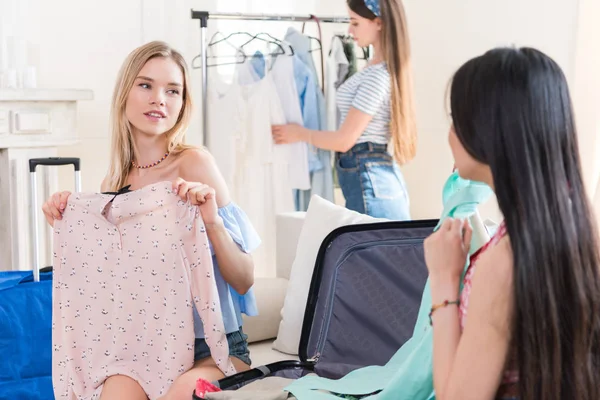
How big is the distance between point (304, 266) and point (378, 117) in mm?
1096

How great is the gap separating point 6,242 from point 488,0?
231 cm

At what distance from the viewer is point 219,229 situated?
1826 mm

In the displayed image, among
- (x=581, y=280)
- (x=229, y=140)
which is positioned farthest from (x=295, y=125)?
(x=581, y=280)

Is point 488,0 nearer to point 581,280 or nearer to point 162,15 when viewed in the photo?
point 162,15

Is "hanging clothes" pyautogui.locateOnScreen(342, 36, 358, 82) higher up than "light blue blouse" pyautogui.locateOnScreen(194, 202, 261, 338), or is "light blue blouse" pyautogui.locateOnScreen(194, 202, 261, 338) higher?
"hanging clothes" pyautogui.locateOnScreen(342, 36, 358, 82)

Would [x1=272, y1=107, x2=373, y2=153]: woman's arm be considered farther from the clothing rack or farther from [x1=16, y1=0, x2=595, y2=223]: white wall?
[x1=16, y1=0, x2=595, y2=223]: white wall

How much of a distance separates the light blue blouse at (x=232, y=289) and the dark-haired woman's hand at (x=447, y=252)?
71cm

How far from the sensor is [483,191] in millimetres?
1395

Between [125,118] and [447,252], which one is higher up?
[125,118]

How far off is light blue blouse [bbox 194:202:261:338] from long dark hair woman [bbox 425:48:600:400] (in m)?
0.75

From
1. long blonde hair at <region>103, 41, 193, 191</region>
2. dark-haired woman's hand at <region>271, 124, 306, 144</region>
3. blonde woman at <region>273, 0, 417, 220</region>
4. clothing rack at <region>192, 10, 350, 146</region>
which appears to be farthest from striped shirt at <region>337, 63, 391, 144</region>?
long blonde hair at <region>103, 41, 193, 191</region>

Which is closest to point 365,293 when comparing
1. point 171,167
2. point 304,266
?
point 304,266

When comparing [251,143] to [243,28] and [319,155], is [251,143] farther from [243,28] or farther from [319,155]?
[243,28]

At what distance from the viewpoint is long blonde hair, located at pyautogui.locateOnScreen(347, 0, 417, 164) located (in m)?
3.19
